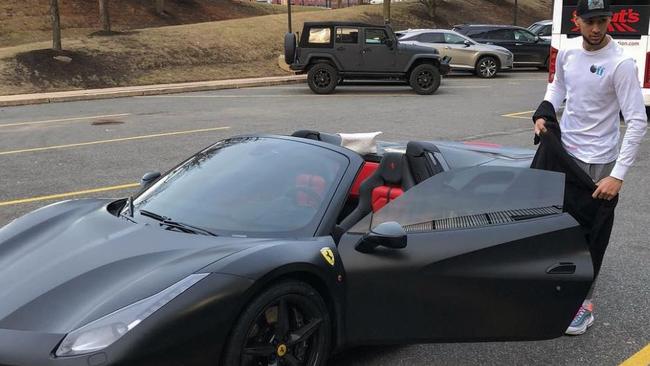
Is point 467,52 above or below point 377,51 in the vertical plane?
below

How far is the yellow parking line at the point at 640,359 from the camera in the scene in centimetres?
311

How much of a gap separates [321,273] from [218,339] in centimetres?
57

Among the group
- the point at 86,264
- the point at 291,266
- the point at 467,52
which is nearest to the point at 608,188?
the point at 291,266

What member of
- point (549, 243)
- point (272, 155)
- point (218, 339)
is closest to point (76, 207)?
point (272, 155)

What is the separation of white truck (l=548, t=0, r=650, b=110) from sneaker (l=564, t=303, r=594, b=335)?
731cm

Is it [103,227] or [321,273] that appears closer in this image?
[321,273]

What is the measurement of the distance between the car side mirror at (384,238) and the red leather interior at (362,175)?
48cm

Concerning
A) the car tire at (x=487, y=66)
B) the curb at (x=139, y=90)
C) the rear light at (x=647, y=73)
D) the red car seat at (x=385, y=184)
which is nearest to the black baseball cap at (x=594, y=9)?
the red car seat at (x=385, y=184)

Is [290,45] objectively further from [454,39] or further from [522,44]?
[522,44]

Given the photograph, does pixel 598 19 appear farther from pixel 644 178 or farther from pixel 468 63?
pixel 468 63

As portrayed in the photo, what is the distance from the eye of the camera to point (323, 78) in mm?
16328

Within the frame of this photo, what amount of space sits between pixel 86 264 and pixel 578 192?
250 cm

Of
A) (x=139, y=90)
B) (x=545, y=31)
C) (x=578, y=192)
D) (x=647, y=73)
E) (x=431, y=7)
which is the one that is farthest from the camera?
(x=431, y=7)

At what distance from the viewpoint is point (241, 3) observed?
136 feet
